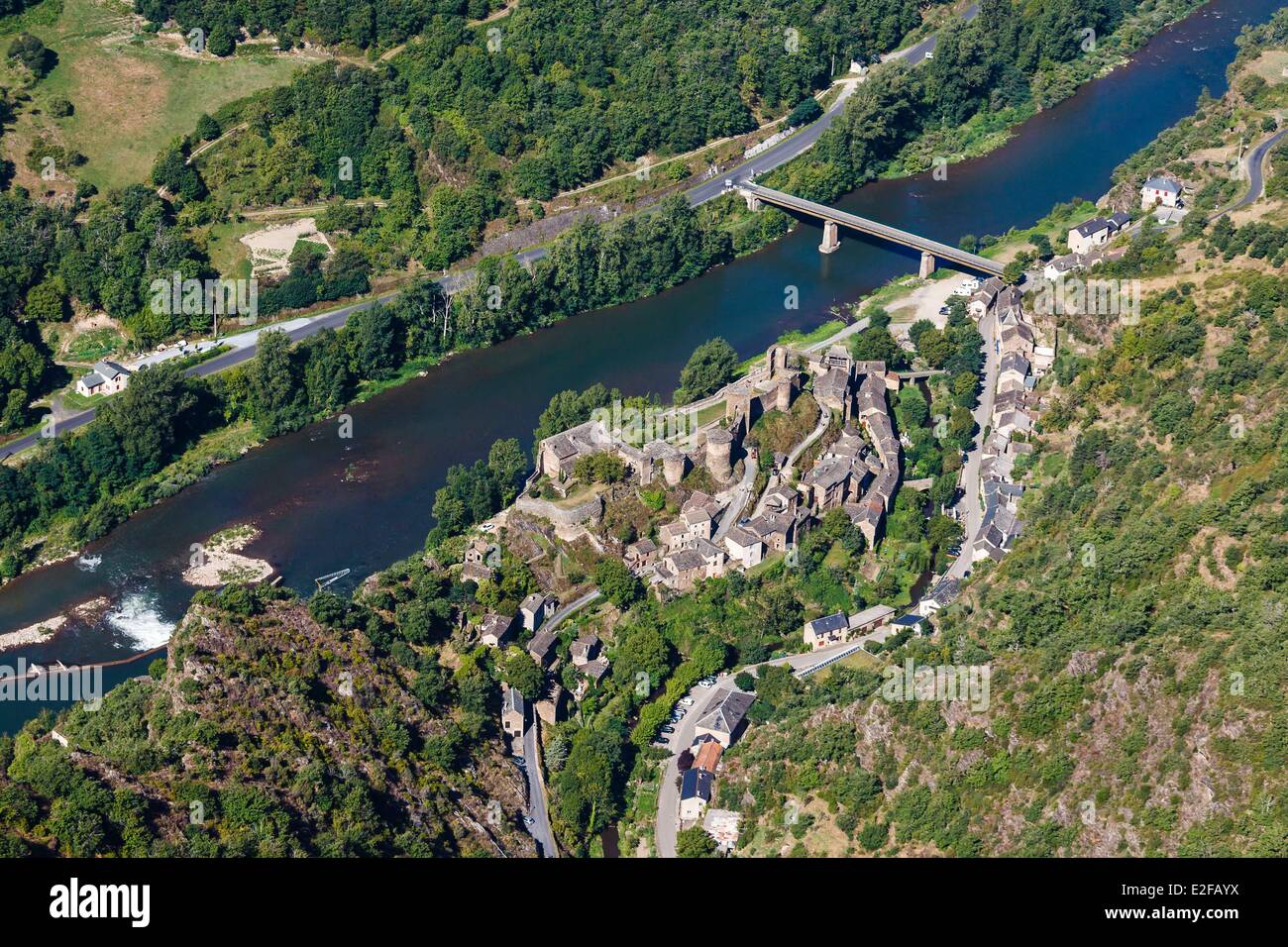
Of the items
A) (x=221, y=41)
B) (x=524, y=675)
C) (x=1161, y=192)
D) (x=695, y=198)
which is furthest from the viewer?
(x=221, y=41)

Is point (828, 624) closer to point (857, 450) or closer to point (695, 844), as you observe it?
point (857, 450)

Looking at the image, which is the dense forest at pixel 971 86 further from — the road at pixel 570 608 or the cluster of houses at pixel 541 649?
the cluster of houses at pixel 541 649

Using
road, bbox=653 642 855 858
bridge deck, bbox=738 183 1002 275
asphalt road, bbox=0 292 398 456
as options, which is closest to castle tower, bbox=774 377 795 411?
road, bbox=653 642 855 858

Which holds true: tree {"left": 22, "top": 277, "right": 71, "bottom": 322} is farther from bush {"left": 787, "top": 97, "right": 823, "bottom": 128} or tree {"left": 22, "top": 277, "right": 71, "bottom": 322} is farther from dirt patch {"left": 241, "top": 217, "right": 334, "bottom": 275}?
bush {"left": 787, "top": 97, "right": 823, "bottom": 128}

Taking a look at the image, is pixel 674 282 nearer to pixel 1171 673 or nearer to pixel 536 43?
pixel 536 43

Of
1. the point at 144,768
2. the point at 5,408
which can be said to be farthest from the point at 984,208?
the point at 144,768

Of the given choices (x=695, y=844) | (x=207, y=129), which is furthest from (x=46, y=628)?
(x=207, y=129)
